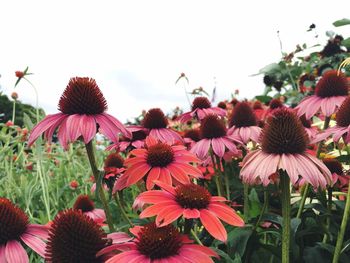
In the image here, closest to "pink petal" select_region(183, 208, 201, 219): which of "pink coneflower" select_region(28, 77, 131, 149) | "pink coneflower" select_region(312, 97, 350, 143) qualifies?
"pink coneflower" select_region(28, 77, 131, 149)

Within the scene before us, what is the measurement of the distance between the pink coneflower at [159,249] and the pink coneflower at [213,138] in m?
0.70

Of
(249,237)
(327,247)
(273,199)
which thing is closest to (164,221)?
(249,237)

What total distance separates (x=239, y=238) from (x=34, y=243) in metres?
0.50

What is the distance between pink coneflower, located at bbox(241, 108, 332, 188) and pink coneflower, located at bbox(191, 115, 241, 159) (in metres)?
0.41

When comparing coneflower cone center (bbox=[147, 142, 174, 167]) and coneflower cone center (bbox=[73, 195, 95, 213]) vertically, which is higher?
coneflower cone center (bbox=[147, 142, 174, 167])

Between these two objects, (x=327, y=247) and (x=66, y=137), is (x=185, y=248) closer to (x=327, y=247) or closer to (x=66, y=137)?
(x=66, y=137)

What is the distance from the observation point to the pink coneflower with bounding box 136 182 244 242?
2.93 ft

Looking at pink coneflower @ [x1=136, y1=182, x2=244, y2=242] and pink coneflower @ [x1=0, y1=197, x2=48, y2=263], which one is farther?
pink coneflower @ [x1=0, y1=197, x2=48, y2=263]

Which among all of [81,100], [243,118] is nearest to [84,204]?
[243,118]

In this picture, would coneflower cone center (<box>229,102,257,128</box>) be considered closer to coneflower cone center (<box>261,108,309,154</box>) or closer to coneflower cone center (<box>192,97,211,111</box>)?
coneflower cone center (<box>192,97,211,111</box>)

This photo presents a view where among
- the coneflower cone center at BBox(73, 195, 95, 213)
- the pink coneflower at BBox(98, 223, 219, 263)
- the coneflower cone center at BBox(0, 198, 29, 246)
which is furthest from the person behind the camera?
the coneflower cone center at BBox(73, 195, 95, 213)

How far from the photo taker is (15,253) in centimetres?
101

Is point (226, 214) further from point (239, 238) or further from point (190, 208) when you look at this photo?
point (239, 238)

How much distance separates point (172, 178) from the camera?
1.19 m
